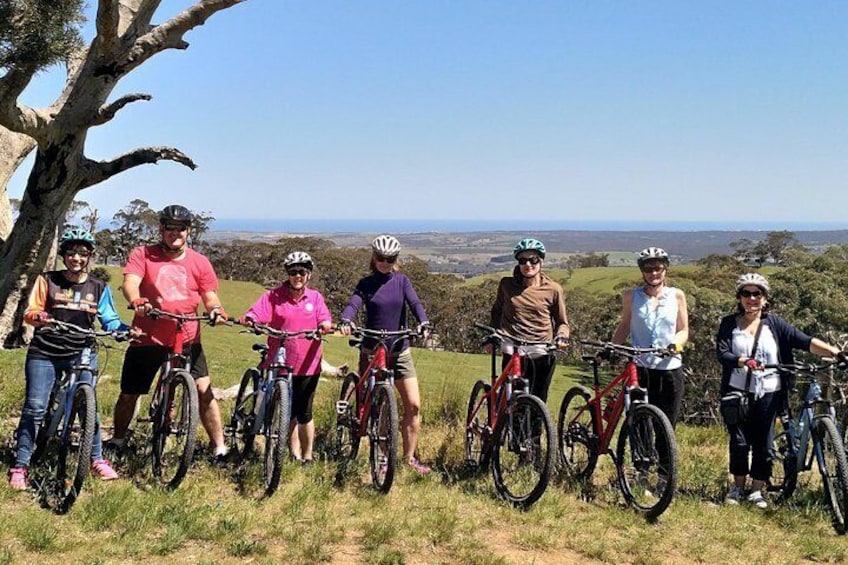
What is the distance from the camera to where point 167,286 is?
5.40 meters

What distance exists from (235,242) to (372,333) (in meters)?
71.7

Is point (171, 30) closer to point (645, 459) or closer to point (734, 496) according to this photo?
point (645, 459)

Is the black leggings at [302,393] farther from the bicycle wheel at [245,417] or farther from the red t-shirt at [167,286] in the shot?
the red t-shirt at [167,286]

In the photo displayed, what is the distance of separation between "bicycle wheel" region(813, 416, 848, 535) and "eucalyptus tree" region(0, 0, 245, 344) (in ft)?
27.5

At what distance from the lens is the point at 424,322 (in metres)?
5.97

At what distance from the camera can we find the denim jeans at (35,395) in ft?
16.5

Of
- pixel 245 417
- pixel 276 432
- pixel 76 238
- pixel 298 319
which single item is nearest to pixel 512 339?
pixel 298 319

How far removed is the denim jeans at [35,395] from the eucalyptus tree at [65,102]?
484 cm

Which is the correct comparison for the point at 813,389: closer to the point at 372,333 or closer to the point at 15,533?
the point at 372,333

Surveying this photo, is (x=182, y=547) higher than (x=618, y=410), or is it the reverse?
(x=618, y=410)

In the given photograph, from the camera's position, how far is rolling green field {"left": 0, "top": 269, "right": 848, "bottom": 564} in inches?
165

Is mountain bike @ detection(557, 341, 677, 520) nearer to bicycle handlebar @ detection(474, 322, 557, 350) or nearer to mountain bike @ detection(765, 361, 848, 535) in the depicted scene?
bicycle handlebar @ detection(474, 322, 557, 350)

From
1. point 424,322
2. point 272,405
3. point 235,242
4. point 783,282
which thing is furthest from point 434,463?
point 235,242

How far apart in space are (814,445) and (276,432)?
436cm
